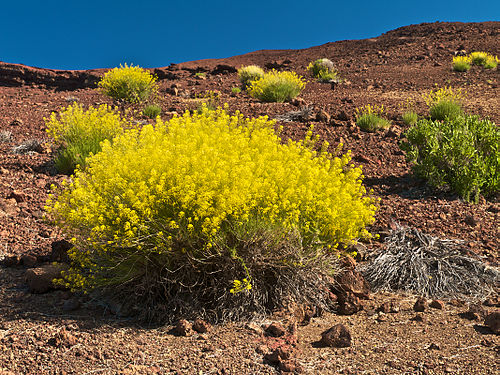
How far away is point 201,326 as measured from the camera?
12.4 ft

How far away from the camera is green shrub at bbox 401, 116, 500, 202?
679 cm

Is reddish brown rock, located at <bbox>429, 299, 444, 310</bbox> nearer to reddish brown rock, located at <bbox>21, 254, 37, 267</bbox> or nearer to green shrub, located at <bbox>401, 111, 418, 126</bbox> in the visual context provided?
reddish brown rock, located at <bbox>21, 254, 37, 267</bbox>

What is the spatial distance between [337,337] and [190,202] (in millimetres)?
1614

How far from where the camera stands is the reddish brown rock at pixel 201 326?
376 centimetres

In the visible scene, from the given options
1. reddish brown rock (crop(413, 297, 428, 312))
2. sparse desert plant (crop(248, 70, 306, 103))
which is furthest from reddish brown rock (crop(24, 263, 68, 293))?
sparse desert plant (crop(248, 70, 306, 103))

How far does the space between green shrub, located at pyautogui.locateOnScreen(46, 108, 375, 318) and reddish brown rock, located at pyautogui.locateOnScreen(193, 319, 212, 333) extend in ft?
0.79

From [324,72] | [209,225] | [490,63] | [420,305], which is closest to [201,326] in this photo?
[209,225]

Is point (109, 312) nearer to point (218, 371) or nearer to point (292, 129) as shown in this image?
point (218, 371)

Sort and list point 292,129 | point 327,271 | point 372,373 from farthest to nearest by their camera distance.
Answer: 1. point 292,129
2. point 327,271
3. point 372,373

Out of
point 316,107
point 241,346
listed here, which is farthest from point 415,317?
point 316,107

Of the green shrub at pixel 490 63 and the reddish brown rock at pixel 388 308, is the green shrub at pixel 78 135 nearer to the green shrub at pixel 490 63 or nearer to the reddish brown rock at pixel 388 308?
the reddish brown rock at pixel 388 308

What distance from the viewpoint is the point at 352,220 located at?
440 cm

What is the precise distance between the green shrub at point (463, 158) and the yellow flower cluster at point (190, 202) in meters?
3.01

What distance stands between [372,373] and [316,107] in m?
9.17
